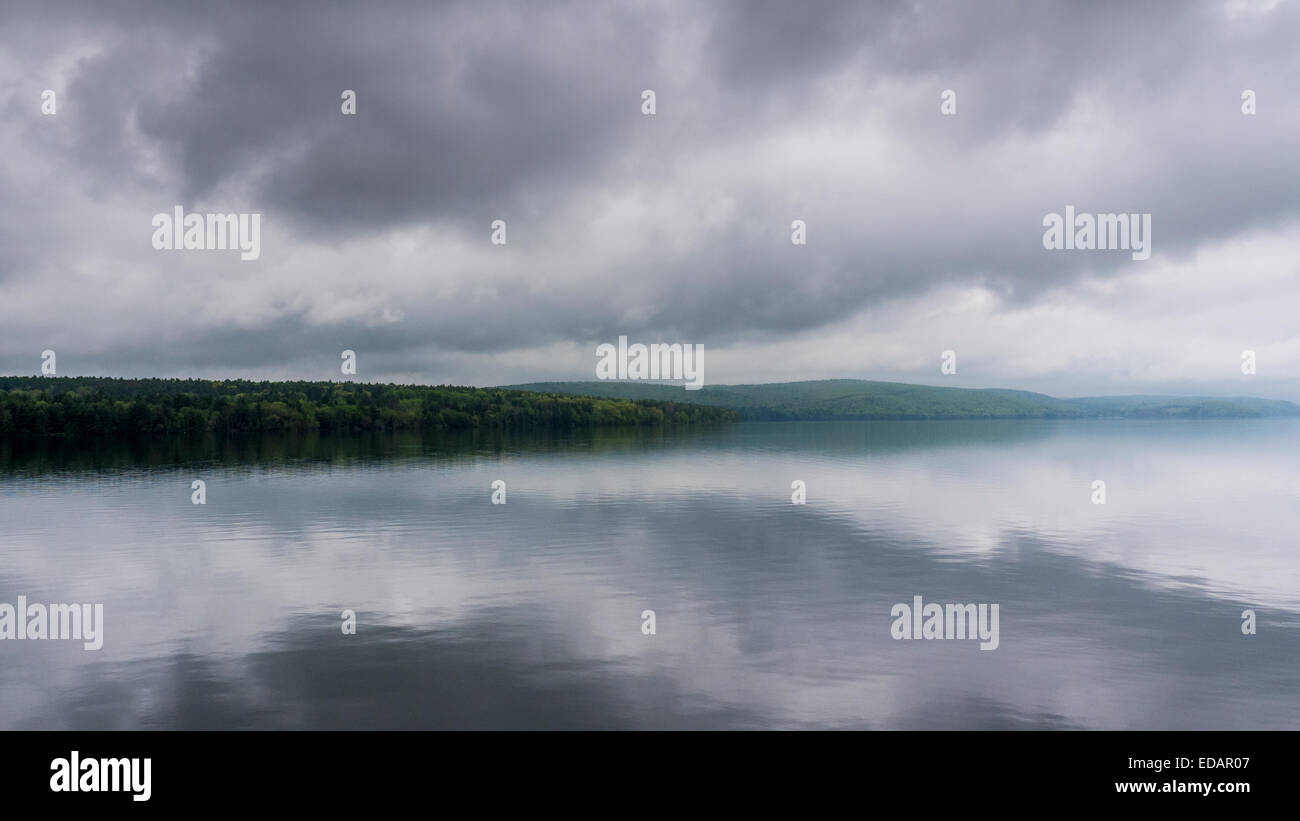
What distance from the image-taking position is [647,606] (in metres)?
26.5

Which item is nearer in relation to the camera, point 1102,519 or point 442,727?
point 442,727

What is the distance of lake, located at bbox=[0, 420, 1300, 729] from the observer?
17.4 m

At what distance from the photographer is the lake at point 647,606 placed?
1742cm

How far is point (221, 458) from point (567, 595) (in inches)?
3396

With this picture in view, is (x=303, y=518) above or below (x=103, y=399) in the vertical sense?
below

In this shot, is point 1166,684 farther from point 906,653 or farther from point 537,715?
point 537,715

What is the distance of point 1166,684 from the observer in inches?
744

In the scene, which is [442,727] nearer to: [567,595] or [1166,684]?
[567,595]

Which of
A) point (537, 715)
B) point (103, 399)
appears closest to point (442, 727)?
point (537, 715)

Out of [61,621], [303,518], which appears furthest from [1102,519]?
[61,621]

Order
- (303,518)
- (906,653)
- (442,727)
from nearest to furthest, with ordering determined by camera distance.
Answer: (442,727) → (906,653) → (303,518)
